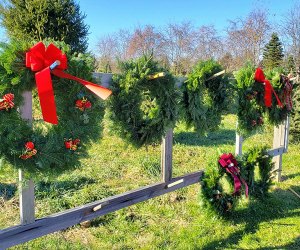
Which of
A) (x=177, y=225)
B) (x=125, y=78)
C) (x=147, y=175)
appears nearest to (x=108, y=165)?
(x=147, y=175)

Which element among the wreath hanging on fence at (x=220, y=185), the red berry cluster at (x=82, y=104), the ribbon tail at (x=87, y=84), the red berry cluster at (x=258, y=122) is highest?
the ribbon tail at (x=87, y=84)

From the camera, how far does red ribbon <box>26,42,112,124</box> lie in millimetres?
1773

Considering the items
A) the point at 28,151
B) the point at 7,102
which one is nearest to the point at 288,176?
the point at 28,151

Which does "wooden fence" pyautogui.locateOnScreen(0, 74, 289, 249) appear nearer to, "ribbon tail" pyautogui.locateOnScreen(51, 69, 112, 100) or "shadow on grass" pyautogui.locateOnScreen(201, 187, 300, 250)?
"ribbon tail" pyautogui.locateOnScreen(51, 69, 112, 100)

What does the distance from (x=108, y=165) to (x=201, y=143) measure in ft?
8.46

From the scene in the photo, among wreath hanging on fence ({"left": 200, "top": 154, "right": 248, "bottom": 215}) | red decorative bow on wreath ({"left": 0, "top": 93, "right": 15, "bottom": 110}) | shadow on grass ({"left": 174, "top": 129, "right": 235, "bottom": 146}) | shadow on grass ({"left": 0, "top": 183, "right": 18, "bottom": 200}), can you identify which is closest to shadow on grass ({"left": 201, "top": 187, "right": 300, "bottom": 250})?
wreath hanging on fence ({"left": 200, "top": 154, "right": 248, "bottom": 215})

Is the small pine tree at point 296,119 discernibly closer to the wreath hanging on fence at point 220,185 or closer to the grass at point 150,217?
the grass at point 150,217

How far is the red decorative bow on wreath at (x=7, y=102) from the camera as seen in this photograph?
Answer: 175 centimetres

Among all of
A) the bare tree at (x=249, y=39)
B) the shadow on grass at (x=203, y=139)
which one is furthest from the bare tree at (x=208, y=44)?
the shadow on grass at (x=203, y=139)

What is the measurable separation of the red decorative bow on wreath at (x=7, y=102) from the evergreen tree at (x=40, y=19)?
12.1 feet

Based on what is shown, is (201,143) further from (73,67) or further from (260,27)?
(260,27)

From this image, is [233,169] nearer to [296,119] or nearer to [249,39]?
[296,119]

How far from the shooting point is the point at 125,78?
2389 mm

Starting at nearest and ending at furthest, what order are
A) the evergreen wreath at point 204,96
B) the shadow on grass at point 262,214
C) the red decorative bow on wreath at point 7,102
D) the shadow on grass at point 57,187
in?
the red decorative bow on wreath at point 7,102
the evergreen wreath at point 204,96
the shadow on grass at point 262,214
the shadow on grass at point 57,187
